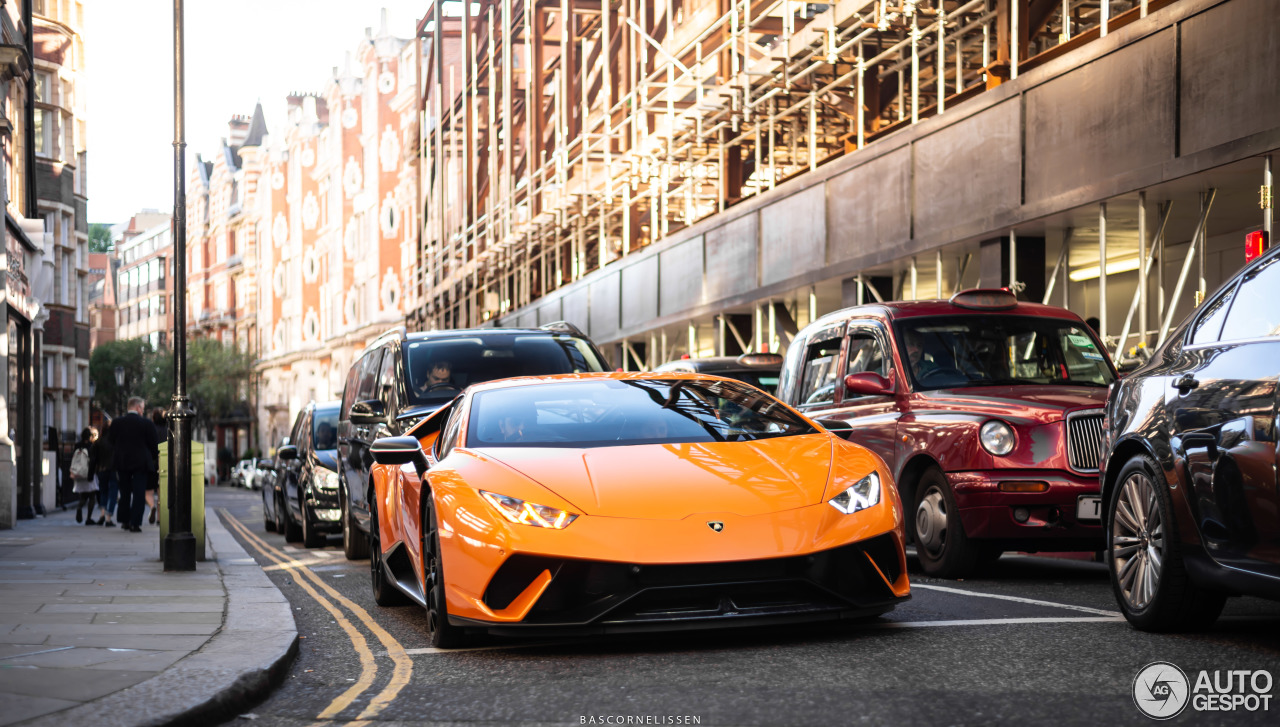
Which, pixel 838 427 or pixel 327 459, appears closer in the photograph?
pixel 838 427

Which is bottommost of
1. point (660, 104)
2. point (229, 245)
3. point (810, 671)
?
point (810, 671)

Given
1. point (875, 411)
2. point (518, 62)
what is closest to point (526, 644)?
point (875, 411)

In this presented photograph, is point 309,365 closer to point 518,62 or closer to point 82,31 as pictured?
point 518,62

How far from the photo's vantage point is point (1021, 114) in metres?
17.6

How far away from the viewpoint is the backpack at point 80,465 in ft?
79.9

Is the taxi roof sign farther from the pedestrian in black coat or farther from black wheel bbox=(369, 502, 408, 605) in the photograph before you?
the pedestrian in black coat

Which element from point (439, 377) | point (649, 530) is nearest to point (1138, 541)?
point (649, 530)

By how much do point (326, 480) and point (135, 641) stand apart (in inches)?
383

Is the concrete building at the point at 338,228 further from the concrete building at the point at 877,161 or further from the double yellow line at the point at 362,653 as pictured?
the double yellow line at the point at 362,653

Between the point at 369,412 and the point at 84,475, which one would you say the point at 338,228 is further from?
the point at 369,412

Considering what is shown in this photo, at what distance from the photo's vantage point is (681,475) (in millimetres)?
6551

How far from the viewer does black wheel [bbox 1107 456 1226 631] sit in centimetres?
616

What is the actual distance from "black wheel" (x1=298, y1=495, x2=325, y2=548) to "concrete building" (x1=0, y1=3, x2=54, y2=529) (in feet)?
19.1

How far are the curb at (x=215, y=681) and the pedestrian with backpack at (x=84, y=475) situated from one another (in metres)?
16.7
